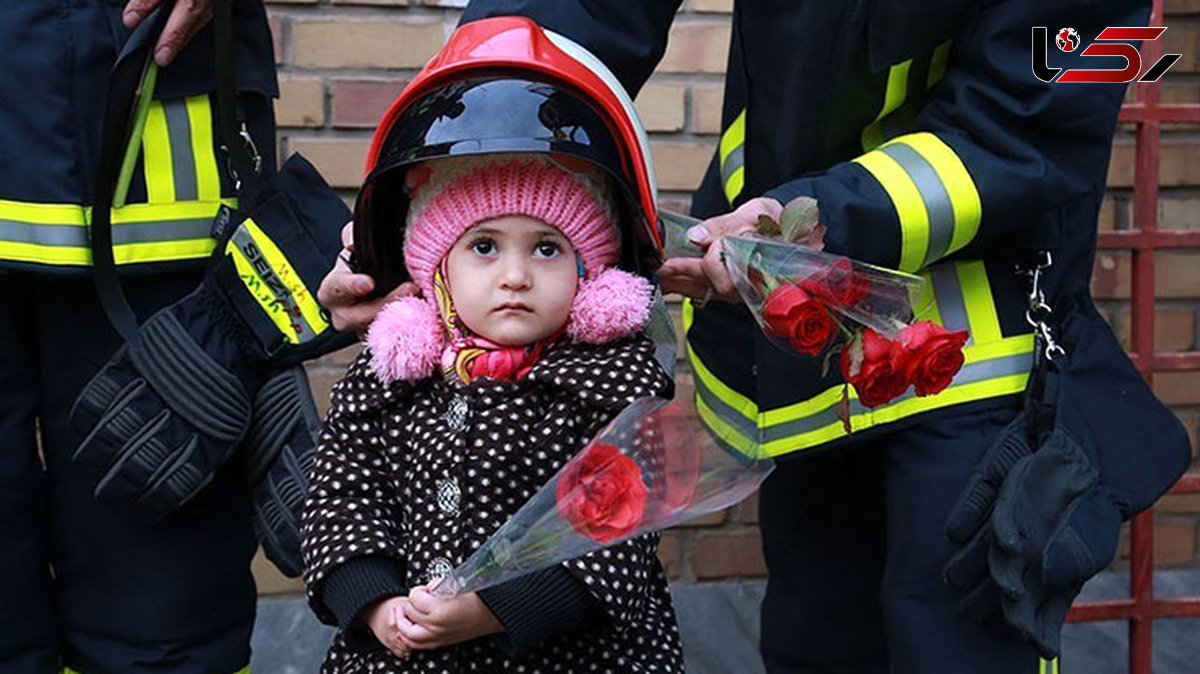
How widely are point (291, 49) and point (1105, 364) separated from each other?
178 cm

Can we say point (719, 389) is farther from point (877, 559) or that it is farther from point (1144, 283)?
point (1144, 283)

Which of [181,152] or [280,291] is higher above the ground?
[181,152]

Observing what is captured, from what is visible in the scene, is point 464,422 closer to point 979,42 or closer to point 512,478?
point 512,478

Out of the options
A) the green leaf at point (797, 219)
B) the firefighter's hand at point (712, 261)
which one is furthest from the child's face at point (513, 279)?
the green leaf at point (797, 219)

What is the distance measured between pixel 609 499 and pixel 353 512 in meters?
0.33

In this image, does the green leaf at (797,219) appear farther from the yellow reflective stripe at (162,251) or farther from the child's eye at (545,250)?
the yellow reflective stripe at (162,251)

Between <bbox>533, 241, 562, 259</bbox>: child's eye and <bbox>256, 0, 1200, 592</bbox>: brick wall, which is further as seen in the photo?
<bbox>256, 0, 1200, 592</bbox>: brick wall

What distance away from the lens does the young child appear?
1.56 meters

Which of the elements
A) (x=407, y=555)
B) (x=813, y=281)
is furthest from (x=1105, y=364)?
(x=407, y=555)

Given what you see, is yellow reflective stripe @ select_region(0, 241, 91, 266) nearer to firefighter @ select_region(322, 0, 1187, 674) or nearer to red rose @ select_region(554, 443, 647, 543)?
firefighter @ select_region(322, 0, 1187, 674)

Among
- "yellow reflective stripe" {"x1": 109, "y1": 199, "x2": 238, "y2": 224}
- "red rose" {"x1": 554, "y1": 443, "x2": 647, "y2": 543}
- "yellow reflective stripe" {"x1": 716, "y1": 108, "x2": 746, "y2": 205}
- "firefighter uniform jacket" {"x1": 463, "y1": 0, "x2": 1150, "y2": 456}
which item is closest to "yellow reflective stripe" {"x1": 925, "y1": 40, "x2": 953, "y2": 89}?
"firefighter uniform jacket" {"x1": 463, "y1": 0, "x2": 1150, "y2": 456}

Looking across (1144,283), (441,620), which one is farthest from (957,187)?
(1144,283)

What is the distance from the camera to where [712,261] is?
158 centimetres

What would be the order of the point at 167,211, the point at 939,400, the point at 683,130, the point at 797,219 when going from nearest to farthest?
the point at 797,219 < the point at 939,400 < the point at 167,211 < the point at 683,130
